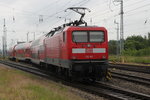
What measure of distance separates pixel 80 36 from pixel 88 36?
436 mm

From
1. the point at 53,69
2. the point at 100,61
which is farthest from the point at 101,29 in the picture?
the point at 53,69

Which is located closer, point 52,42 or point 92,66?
point 92,66

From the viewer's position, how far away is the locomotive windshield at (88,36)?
15.2 m

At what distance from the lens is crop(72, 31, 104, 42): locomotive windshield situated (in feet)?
49.8

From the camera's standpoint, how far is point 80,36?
50.1 feet

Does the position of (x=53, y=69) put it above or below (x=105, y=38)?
below

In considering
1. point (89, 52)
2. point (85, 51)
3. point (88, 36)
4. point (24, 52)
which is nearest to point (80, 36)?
point (88, 36)

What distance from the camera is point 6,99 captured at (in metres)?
8.76

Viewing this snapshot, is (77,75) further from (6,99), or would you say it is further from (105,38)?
(6,99)

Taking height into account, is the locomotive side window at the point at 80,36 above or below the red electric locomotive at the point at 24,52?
above

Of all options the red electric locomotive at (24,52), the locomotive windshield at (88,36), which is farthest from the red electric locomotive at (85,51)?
the red electric locomotive at (24,52)

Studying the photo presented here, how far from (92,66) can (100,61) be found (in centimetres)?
55

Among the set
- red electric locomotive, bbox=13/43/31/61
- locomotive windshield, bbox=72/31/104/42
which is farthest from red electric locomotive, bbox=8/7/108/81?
red electric locomotive, bbox=13/43/31/61

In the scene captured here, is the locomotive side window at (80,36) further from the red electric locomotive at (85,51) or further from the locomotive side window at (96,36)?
the locomotive side window at (96,36)
